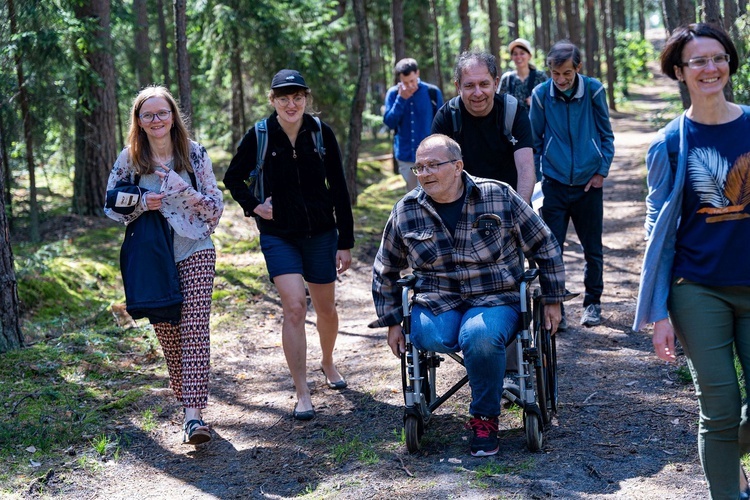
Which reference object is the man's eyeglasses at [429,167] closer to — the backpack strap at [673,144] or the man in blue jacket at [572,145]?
the backpack strap at [673,144]

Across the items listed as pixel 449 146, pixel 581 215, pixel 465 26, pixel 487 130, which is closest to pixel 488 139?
pixel 487 130

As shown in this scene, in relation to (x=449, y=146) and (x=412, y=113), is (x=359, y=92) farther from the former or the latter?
(x=449, y=146)

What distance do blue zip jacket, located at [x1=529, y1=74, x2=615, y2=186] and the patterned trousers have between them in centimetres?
335

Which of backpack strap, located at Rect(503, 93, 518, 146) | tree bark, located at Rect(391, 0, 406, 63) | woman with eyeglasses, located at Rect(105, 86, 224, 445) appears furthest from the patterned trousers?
tree bark, located at Rect(391, 0, 406, 63)

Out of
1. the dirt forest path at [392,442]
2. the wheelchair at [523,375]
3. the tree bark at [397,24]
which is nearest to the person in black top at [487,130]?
the wheelchair at [523,375]

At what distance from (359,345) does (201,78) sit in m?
13.8

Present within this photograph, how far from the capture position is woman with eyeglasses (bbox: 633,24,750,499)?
340 centimetres

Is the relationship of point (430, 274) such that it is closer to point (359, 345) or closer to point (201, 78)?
point (359, 345)

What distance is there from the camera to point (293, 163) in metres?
5.80

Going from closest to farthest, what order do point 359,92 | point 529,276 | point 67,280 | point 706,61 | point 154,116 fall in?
point 706,61 < point 529,276 < point 154,116 < point 67,280 < point 359,92

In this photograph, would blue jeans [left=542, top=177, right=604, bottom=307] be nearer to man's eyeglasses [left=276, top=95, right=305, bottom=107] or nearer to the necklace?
man's eyeglasses [left=276, top=95, right=305, bottom=107]

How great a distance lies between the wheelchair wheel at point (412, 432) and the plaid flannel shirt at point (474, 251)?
0.56m

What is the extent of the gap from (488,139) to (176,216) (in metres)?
2.23

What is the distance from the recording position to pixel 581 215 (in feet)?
24.2
